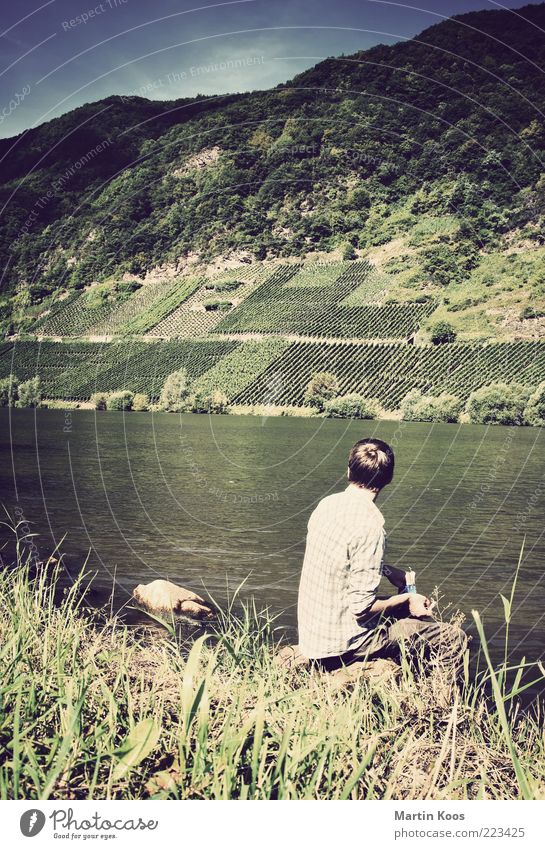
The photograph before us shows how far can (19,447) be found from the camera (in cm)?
3506

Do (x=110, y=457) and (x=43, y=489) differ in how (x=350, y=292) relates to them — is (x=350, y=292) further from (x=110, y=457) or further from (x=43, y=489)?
(x=43, y=489)

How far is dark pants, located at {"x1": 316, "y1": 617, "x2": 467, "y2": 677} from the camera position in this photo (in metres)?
4.52

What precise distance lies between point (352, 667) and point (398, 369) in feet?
216

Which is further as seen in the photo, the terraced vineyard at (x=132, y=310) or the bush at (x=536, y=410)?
the terraced vineyard at (x=132, y=310)

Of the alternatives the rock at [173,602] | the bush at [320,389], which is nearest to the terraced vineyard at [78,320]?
the bush at [320,389]

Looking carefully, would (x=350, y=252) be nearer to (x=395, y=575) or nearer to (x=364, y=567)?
(x=395, y=575)

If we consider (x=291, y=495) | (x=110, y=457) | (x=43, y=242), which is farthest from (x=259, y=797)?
(x=110, y=457)

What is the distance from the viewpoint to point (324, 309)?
86.4m

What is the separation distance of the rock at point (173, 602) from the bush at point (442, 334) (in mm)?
66223

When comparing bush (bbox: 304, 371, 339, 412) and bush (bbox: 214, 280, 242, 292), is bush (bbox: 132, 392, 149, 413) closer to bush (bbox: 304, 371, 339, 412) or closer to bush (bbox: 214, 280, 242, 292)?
bush (bbox: 304, 371, 339, 412)

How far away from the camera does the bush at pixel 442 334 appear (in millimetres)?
74500

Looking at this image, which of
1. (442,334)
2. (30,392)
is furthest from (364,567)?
(442,334)

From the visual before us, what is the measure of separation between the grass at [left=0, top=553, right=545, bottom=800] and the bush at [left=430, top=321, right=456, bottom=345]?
7149 cm

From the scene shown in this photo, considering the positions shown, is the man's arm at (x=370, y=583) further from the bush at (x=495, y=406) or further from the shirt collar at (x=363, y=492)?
the bush at (x=495, y=406)
